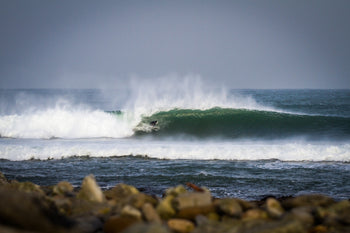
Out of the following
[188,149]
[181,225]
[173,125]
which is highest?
[173,125]

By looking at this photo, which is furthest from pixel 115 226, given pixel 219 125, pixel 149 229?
pixel 219 125

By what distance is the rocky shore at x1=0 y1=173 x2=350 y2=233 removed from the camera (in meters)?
3.47

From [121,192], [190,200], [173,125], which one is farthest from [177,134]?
[190,200]

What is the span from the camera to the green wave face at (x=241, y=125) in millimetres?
18500

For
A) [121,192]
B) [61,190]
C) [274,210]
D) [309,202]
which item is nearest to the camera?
[274,210]

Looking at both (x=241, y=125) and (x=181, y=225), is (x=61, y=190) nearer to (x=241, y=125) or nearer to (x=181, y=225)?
(x=181, y=225)

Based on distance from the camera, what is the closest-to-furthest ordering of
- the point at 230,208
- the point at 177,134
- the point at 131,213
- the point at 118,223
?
1. the point at 118,223
2. the point at 131,213
3. the point at 230,208
4. the point at 177,134

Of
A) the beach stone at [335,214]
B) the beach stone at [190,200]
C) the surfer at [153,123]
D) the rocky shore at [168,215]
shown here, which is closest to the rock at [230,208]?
the rocky shore at [168,215]

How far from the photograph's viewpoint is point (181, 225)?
166 inches

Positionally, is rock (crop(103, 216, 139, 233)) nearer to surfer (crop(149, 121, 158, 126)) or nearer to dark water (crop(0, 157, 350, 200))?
dark water (crop(0, 157, 350, 200))

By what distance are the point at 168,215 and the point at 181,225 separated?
377 mm

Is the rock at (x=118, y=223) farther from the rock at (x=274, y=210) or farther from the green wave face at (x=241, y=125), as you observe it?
the green wave face at (x=241, y=125)

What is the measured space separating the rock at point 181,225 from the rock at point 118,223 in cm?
41

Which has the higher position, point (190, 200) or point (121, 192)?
point (190, 200)
